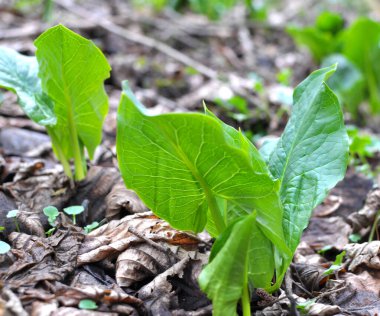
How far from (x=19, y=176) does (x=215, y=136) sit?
3.85 feet

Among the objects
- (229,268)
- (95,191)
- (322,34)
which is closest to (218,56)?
(322,34)

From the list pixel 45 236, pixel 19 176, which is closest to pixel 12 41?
pixel 19 176

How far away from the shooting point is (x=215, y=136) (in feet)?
4.26

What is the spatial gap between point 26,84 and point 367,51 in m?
3.01

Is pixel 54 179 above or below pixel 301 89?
below

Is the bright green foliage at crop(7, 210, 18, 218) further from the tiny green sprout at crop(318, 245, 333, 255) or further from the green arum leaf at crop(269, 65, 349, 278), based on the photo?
the tiny green sprout at crop(318, 245, 333, 255)

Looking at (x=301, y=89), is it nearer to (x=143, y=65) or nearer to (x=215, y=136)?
(x=215, y=136)

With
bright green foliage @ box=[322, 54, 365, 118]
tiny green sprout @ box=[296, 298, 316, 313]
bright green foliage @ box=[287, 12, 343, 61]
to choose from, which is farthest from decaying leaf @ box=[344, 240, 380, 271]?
bright green foliage @ box=[287, 12, 343, 61]

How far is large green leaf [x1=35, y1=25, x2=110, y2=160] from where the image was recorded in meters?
1.76

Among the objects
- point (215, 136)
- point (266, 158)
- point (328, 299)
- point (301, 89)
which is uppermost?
point (301, 89)

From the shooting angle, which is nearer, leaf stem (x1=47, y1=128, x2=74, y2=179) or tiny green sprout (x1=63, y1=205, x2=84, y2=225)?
tiny green sprout (x1=63, y1=205, x2=84, y2=225)

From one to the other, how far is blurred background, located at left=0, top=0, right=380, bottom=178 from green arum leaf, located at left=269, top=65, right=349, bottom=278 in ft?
3.95

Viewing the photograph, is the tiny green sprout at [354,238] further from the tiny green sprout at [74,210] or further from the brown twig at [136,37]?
the brown twig at [136,37]

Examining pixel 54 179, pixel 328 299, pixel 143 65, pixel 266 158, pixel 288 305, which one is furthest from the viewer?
pixel 143 65
